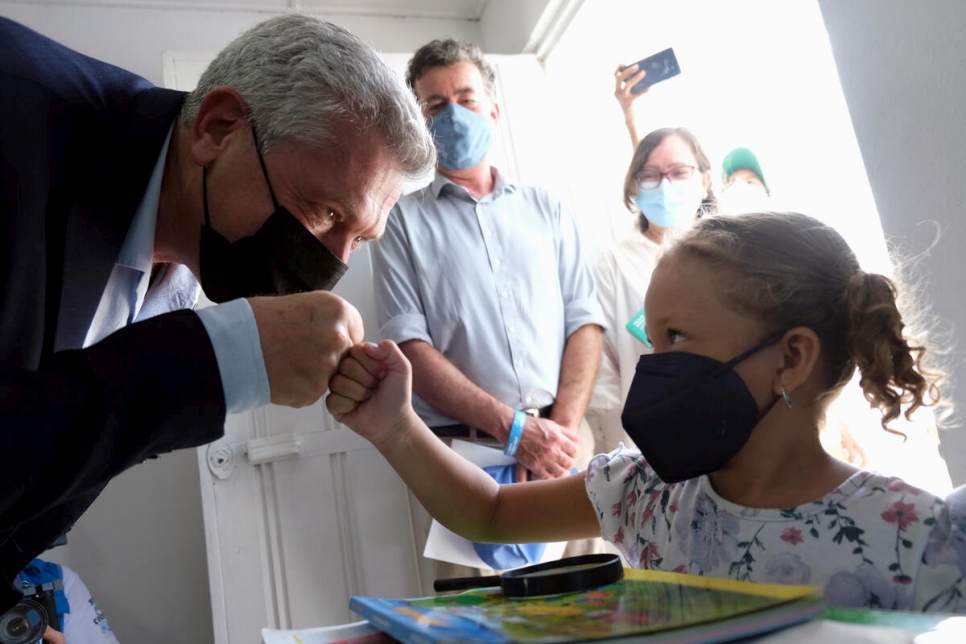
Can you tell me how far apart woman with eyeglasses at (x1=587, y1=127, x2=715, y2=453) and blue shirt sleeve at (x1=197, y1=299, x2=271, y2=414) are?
180cm

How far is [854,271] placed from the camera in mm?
1188

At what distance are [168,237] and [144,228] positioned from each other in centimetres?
14

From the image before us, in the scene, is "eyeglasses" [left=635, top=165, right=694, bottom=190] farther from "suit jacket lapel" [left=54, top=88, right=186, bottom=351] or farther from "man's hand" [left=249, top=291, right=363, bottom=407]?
"man's hand" [left=249, top=291, right=363, bottom=407]

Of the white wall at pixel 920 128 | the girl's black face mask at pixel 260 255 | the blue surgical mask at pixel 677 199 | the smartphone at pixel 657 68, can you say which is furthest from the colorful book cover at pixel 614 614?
the smartphone at pixel 657 68

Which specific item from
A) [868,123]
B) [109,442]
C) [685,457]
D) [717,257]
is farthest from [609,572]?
[868,123]

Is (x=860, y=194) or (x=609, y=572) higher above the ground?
(x=860, y=194)

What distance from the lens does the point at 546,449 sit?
221cm

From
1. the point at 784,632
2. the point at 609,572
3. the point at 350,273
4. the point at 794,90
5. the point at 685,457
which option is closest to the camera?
the point at 784,632

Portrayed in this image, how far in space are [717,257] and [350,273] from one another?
2042 millimetres

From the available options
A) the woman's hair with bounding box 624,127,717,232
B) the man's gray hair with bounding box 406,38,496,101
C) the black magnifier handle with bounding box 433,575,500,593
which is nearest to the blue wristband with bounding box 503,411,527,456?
the woman's hair with bounding box 624,127,717,232

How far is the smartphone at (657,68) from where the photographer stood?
9.38 feet

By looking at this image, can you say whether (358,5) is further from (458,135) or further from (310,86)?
(310,86)

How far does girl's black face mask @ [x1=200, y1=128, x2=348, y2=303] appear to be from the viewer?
1.34 meters

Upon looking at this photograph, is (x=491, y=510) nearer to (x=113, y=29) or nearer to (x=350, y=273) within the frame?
(x=350, y=273)
